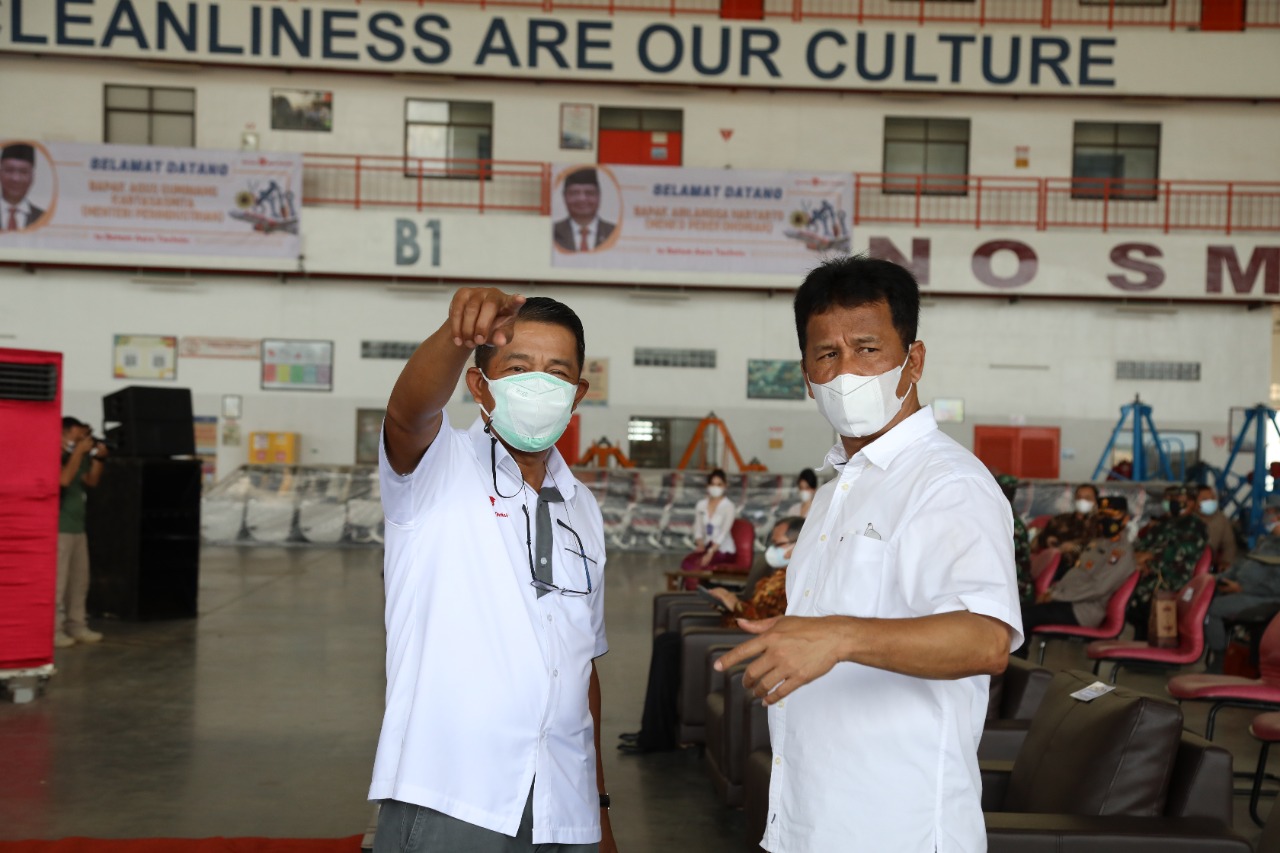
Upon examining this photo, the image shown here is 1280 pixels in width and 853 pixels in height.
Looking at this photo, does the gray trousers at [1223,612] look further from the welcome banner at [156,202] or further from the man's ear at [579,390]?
the welcome banner at [156,202]

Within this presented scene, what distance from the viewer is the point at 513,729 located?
5.69 feet

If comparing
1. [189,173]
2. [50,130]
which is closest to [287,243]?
[189,173]

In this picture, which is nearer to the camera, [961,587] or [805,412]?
[961,587]

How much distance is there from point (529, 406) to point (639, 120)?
1651 centimetres

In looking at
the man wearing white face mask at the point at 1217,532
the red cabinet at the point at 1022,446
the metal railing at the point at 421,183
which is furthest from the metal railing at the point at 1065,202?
the man wearing white face mask at the point at 1217,532

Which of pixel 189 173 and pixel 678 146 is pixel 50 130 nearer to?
pixel 189 173

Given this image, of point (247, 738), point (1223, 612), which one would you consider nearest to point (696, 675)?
point (247, 738)

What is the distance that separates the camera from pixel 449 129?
58.4ft

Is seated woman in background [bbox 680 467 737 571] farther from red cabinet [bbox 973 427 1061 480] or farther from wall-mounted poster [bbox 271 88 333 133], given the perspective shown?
wall-mounted poster [bbox 271 88 333 133]

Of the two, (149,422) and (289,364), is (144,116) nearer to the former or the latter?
(289,364)

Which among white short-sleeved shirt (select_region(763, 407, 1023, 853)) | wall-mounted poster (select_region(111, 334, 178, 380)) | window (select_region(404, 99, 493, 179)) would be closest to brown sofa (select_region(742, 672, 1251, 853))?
white short-sleeved shirt (select_region(763, 407, 1023, 853))

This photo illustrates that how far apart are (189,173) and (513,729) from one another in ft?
51.8

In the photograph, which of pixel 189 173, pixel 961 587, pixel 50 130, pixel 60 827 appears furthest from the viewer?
pixel 50 130

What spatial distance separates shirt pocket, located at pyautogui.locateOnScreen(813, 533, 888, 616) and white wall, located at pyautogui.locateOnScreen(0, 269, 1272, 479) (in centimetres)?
1527
